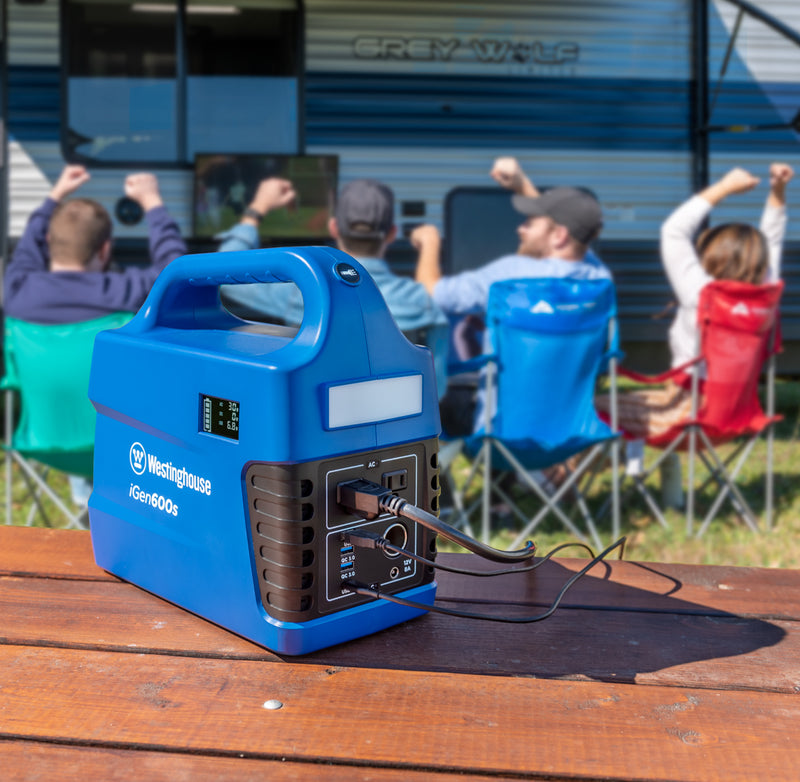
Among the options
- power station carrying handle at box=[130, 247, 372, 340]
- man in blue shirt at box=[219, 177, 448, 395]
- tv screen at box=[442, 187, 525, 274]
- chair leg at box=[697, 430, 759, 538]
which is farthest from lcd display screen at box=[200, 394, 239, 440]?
tv screen at box=[442, 187, 525, 274]

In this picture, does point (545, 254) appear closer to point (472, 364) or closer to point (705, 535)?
point (472, 364)

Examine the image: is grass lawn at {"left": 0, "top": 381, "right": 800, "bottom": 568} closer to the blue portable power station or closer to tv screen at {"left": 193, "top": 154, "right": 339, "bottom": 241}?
tv screen at {"left": 193, "top": 154, "right": 339, "bottom": 241}

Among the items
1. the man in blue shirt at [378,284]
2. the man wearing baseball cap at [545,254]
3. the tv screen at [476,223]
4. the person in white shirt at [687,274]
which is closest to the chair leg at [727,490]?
the person in white shirt at [687,274]

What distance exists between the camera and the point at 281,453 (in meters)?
0.89

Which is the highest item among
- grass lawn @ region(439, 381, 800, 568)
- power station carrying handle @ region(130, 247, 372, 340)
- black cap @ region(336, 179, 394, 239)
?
black cap @ region(336, 179, 394, 239)

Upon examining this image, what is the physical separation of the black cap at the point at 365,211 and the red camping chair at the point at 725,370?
1037 millimetres

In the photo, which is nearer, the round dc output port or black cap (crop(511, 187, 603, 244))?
the round dc output port

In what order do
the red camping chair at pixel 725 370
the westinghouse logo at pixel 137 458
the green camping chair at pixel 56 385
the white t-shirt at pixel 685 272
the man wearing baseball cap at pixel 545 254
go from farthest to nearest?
the white t-shirt at pixel 685 272 → the man wearing baseball cap at pixel 545 254 → the red camping chair at pixel 725 370 → the green camping chair at pixel 56 385 → the westinghouse logo at pixel 137 458

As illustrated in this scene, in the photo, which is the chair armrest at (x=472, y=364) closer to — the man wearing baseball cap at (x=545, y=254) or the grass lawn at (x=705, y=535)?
the man wearing baseball cap at (x=545, y=254)

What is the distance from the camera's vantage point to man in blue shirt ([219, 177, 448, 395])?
10.3 feet

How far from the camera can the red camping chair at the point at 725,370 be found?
3.37 meters

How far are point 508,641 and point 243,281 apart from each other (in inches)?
20.1

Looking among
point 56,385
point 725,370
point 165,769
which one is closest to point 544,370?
point 725,370

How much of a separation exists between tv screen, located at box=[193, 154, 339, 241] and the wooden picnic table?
433cm
